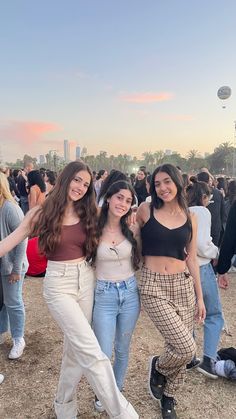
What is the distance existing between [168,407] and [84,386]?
31.7 inches

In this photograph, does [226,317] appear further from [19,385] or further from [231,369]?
[19,385]

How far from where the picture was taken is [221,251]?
303cm

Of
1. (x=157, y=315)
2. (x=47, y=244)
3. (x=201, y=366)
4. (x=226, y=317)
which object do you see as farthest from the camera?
(x=226, y=317)

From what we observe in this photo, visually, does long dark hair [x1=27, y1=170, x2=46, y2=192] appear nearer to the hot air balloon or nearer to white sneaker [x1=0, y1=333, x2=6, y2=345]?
white sneaker [x1=0, y1=333, x2=6, y2=345]

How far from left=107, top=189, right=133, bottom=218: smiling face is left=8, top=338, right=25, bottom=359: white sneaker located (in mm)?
1977

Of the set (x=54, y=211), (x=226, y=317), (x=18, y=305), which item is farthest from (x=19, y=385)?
(x=226, y=317)

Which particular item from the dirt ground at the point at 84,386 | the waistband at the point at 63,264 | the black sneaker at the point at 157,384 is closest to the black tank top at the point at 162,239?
the waistband at the point at 63,264

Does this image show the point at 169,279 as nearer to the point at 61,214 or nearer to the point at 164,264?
the point at 164,264

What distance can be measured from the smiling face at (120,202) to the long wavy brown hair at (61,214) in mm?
144

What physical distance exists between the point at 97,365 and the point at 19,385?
55.1 inches

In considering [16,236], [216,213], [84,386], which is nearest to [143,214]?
[16,236]

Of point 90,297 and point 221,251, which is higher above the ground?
point 221,251

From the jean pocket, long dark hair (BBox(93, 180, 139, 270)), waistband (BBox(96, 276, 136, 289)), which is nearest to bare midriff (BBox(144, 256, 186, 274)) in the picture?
long dark hair (BBox(93, 180, 139, 270))

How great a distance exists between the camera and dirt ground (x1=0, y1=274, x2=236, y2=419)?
2.77 meters
